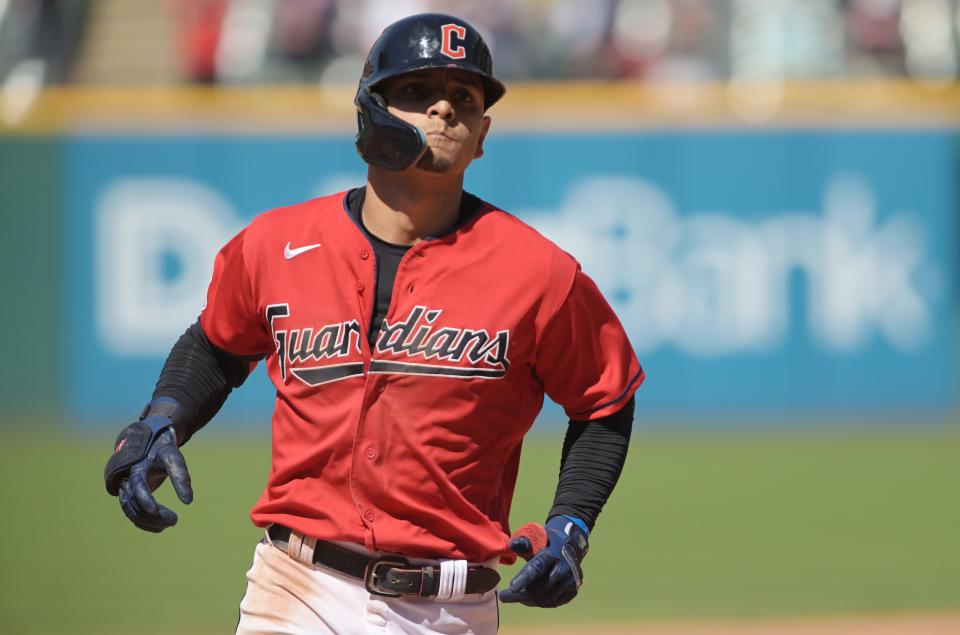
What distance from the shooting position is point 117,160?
1341cm

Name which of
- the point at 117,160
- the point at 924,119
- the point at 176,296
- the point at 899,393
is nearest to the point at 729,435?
the point at 899,393

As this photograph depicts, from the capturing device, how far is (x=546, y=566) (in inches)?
125

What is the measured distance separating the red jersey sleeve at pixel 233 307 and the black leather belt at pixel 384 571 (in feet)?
1.85

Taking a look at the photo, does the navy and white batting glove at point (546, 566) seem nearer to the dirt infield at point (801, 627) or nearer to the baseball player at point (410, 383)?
the baseball player at point (410, 383)

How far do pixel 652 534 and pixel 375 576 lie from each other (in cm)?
626

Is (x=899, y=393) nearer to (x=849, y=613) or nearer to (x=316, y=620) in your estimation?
(x=849, y=613)

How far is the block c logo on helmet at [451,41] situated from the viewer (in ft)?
10.8

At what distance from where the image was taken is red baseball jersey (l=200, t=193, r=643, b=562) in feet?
10.5

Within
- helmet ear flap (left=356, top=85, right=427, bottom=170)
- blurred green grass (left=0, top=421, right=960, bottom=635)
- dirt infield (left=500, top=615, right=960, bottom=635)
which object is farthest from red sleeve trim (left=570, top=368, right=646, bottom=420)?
blurred green grass (left=0, top=421, right=960, bottom=635)

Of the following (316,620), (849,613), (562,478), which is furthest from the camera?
(849,613)

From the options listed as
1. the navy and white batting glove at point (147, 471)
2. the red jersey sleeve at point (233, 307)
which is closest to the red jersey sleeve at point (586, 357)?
the red jersey sleeve at point (233, 307)

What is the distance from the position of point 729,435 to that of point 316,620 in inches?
422

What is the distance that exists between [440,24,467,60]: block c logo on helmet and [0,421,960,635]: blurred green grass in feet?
13.3

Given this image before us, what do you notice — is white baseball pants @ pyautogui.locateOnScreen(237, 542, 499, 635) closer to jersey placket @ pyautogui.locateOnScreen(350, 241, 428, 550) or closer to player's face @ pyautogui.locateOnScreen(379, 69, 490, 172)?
jersey placket @ pyautogui.locateOnScreen(350, 241, 428, 550)
